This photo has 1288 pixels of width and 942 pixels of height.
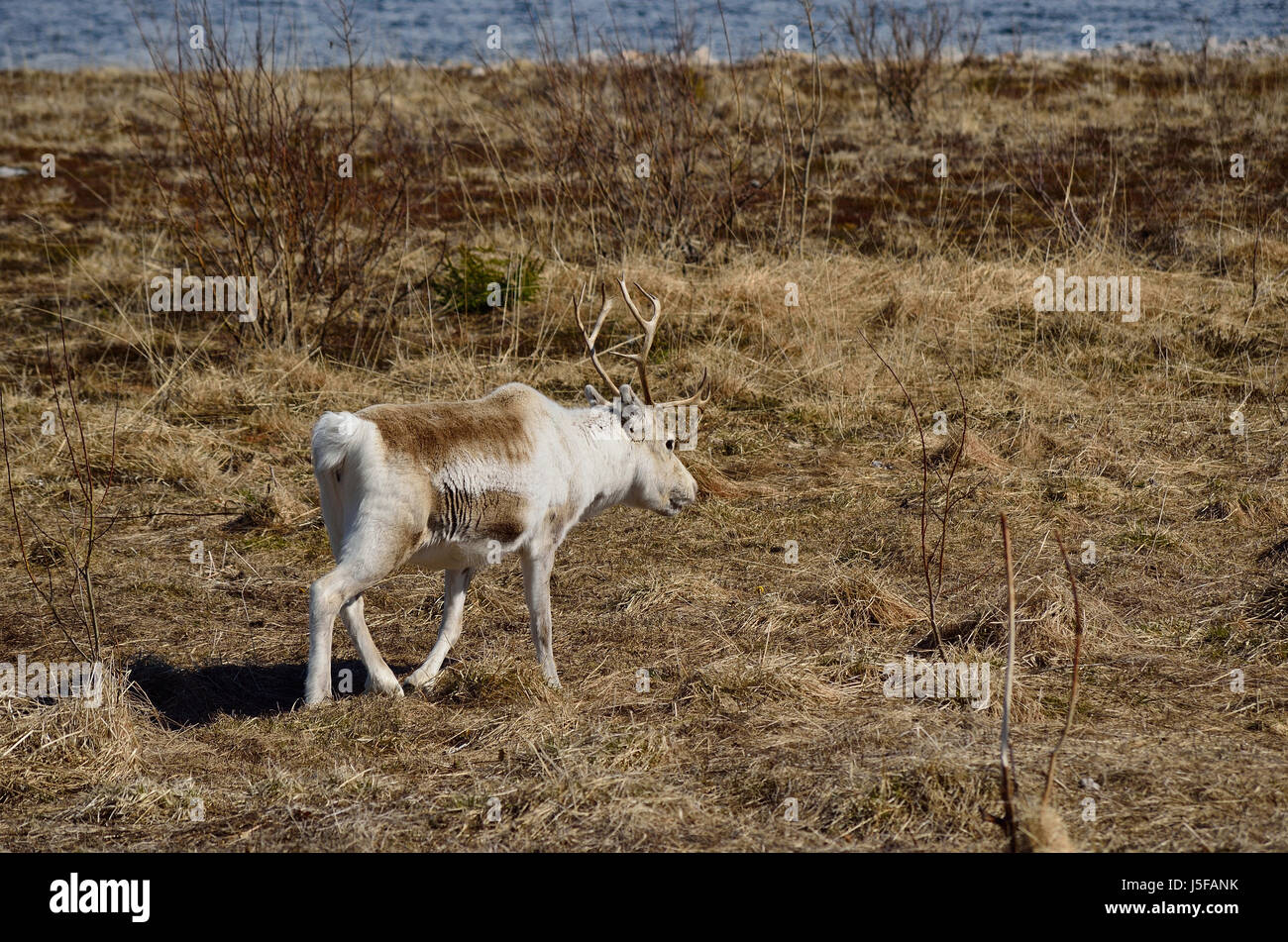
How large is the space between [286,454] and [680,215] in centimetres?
470

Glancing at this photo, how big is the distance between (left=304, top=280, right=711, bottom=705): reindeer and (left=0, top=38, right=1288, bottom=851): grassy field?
324mm

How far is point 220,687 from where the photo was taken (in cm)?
554

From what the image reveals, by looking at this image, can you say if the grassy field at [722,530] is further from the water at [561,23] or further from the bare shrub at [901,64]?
the water at [561,23]

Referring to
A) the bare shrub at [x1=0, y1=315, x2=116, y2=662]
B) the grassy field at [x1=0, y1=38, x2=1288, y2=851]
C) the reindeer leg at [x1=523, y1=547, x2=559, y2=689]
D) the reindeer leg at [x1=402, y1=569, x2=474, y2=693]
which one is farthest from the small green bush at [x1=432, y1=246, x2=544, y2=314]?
the reindeer leg at [x1=523, y1=547, x2=559, y2=689]

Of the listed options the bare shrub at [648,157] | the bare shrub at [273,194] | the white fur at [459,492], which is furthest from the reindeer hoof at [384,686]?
the bare shrub at [648,157]

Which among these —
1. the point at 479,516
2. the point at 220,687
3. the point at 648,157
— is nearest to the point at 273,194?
the point at 648,157

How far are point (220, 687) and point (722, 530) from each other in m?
2.89

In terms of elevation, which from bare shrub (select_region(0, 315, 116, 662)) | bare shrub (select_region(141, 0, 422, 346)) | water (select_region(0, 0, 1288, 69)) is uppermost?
water (select_region(0, 0, 1288, 69))

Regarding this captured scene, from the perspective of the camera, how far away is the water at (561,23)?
3114 centimetres

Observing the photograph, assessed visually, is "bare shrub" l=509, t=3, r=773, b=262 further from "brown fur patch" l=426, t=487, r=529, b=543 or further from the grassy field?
"brown fur patch" l=426, t=487, r=529, b=543

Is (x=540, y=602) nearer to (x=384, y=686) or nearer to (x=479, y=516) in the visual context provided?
(x=479, y=516)

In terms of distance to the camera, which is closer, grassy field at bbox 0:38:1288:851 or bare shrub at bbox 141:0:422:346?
grassy field at bbox 0:38:1288:851

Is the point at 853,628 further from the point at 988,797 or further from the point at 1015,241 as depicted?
the point at 1015,241

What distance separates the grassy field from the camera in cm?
438
